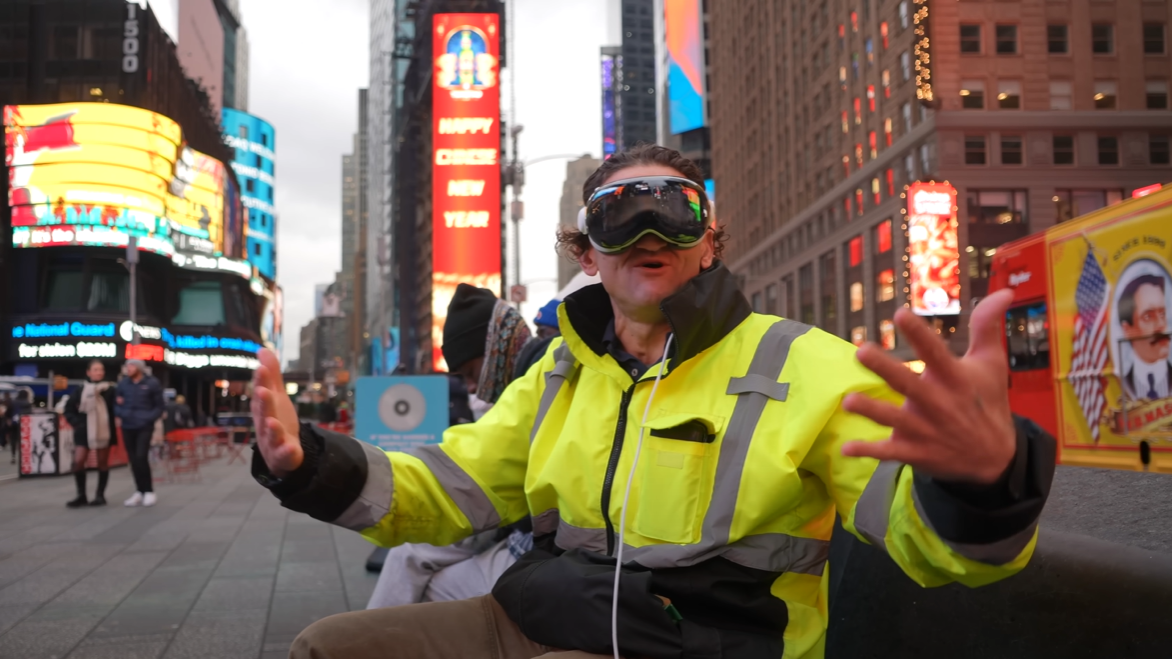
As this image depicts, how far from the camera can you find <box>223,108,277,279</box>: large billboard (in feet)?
283

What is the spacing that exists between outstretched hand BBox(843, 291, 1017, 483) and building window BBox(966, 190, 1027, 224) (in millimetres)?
40998

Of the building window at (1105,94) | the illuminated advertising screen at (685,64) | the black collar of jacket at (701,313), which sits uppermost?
the illuminated advertising screen at (685,64)

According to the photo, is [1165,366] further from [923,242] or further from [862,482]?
[923,242]

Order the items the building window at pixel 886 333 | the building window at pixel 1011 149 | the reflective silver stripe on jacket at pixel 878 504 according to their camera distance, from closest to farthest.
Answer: the reflective silver stripe on jacket at pixel 878 504 < the building window at pixel 1011 149 < the building window at pixel 886 333

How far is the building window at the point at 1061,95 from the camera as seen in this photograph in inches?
1234

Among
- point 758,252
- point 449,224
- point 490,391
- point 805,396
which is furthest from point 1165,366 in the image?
point 758,252

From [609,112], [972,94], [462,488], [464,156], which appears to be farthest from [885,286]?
[609,112]

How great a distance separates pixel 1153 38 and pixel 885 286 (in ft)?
106

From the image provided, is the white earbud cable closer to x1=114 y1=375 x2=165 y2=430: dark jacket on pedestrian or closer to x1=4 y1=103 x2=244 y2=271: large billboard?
x1=114 y1=375 x2=165 y2=430: dark jacket on pedestrian

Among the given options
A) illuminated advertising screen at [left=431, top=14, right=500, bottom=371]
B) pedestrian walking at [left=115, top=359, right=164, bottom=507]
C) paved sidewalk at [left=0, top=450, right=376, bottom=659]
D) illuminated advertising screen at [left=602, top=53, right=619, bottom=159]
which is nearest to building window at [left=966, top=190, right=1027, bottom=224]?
illuminated advertising screen at [left=431, top=14, right=500, bottom=371]

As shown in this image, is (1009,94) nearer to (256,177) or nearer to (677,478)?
(677,478)

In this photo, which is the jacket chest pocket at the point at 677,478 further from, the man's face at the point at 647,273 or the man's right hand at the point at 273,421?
the man's right hand at the point at 273,421

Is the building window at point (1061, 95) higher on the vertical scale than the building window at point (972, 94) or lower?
lower

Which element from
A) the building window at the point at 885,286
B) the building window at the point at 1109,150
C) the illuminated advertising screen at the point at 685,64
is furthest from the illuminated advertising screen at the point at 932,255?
the illuminated advertising screen at the point at 685,64
